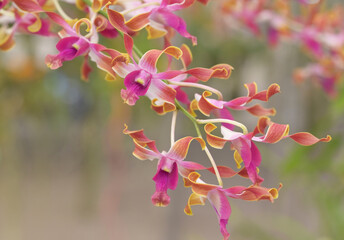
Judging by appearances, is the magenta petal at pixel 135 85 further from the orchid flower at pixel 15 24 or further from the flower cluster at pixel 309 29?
the flower cluster at pixel 309 29

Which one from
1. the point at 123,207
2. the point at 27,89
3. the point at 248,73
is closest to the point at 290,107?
the point at 27,89

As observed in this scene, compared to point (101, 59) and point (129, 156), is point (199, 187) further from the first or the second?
point (129, 156)

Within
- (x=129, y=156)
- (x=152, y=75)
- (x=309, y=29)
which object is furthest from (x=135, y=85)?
(x=129, y=156)

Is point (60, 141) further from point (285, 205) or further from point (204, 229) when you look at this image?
point (285, 205)

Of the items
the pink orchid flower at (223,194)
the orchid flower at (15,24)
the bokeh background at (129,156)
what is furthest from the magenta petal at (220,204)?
the bokeh background at (129,156)

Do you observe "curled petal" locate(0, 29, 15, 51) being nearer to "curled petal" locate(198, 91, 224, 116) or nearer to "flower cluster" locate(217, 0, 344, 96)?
"curled petal" locate(198, 91, 224, 116)
